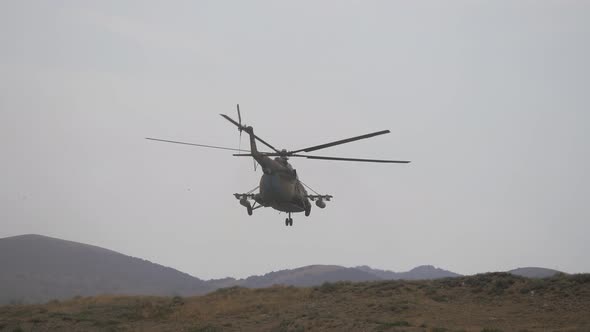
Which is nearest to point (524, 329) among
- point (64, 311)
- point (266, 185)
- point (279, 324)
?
point (279, 324)

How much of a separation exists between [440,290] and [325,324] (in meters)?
9.98

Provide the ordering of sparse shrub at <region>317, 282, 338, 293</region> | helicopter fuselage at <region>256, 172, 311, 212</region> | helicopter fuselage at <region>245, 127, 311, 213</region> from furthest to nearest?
1. sparse shrub at <region>317, 282, 338, 293</region>
2. helicopter fuselage at <region>256, 172, 311, 212</region>
3. helicopter fuselage at <region>245, 127, 311, 213</region>

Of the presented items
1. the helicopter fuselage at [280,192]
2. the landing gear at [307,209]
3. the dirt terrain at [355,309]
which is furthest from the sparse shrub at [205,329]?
the landing gear at [307,209]

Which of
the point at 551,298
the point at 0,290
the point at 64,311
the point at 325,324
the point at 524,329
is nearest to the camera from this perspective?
the point at 524,329

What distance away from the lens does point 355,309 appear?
3588 cm

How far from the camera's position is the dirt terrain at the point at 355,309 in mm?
31375

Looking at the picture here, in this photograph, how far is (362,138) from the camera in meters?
33.7

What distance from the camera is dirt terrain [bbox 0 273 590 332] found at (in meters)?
31.4

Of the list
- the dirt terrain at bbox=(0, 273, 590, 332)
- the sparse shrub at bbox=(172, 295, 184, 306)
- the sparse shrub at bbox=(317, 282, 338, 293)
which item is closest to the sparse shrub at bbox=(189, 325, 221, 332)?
the dirt terrain at bbox=(0, 273, 590, 332)

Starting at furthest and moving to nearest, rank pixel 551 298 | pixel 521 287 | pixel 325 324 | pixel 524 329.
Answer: pixel 521 287 → pixel 551 298 → pixel 325 324 → pixel 524 329

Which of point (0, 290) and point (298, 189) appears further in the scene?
point (0, 290)

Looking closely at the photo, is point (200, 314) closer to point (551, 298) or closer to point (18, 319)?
point (18, 319)

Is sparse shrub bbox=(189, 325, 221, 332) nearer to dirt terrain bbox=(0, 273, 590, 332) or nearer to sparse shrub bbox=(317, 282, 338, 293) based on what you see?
dirt terrain bbox=(0, 273, 590, 332)

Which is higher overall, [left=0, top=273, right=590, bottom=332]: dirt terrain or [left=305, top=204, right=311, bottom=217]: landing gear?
[left=305, top=204, right=311, bottom=217]: landing gear
